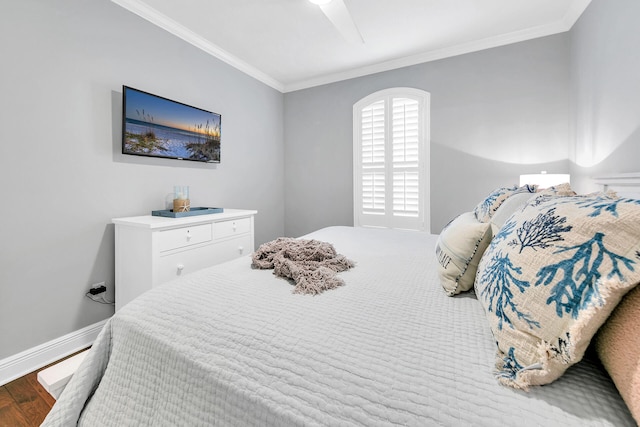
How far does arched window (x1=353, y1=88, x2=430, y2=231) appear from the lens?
127 inches

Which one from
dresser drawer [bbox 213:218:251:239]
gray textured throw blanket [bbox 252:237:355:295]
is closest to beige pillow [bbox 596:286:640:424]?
gray textured throw blanket [bbox 252:237:355:295]

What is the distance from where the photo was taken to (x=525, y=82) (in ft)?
8.99

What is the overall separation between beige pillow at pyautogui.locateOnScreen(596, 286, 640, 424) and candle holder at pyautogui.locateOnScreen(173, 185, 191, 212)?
253 cm

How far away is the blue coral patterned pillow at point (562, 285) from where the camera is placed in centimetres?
51

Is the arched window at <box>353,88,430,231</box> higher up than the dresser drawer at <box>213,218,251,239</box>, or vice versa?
the arched window at <box>353,88,430,231</box>

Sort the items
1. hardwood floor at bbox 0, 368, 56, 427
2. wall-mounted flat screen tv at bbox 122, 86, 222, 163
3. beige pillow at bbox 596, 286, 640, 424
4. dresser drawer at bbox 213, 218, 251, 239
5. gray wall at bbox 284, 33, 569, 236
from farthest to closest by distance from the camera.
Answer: gray wall at bbox 284, 33, 569, 236 < dresser drawer at bbox 213, 218, 251, 239 < wall-mounted flat screen tv at bbox 122, 86, 222, 163 < hardwood floor at bbox 0, 368, 56, 427 < beige pillow at bbox 596, 286, 640, 424

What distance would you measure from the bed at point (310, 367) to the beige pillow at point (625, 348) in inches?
2.3

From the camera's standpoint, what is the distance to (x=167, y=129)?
8.12ft

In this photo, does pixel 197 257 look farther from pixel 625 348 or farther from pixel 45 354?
pixel 625 348

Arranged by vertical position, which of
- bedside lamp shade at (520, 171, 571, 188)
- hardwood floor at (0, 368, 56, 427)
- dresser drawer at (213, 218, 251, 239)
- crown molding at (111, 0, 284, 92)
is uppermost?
crown molding at (111, 0, 284, 92)

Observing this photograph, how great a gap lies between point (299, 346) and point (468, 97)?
3231mm

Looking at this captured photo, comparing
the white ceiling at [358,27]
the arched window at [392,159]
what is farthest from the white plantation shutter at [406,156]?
the white ceiling at [358,27]

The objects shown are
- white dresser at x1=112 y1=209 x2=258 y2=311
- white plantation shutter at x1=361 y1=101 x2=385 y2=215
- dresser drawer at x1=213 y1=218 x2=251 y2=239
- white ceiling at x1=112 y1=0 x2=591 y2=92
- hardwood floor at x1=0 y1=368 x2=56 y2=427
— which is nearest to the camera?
hardwood floor at x1=0 y1=368 x2=56 y2=427

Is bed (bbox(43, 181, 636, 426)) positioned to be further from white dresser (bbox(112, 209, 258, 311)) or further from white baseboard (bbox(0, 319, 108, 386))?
white baseboard (bbox(0, 319, 108, 386))
